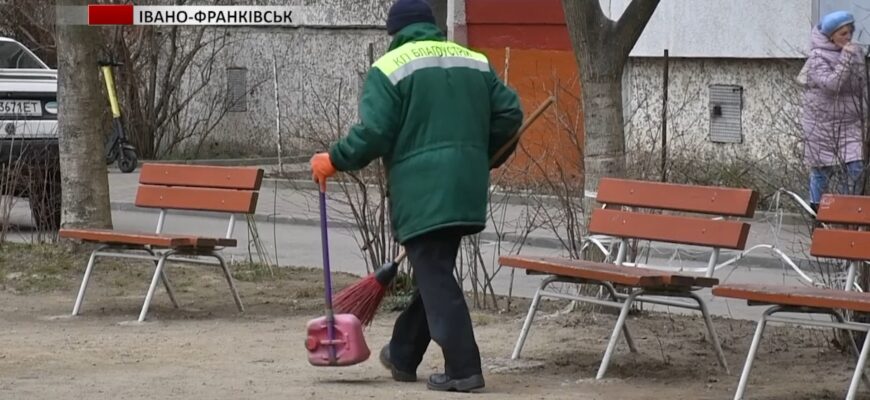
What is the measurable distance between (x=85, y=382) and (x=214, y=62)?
17322 mm

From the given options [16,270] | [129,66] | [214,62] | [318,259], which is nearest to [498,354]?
[16,270]

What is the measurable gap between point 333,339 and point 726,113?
446 inches

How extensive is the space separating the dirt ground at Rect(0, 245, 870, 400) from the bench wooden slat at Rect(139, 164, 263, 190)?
27.4 inches

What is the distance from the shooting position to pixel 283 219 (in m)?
16.3

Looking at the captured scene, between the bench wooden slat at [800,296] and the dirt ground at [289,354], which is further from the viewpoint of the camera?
the dirt ground at [289,354]

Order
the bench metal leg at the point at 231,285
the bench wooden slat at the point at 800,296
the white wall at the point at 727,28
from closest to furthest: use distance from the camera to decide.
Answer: the bench wooden slat at the point at 800,296 → the bench metal leg at the point at 231,285 → the white wall at the point at 727,28

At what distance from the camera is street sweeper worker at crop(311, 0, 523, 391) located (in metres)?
6.66

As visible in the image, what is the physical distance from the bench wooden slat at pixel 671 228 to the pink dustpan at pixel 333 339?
1.58m

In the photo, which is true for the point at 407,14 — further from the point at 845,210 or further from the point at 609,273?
the point at 845,210

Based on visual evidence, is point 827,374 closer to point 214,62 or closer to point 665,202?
point 665,202

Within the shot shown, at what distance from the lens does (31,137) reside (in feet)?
45.5

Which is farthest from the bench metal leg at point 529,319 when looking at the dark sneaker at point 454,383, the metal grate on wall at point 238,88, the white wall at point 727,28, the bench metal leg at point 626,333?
the metal grate on wall at point 238,88

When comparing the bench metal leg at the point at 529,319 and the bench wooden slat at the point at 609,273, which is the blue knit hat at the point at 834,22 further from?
the bench metal leg at the point at 529,319

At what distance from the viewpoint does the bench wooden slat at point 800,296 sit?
6363 mm
